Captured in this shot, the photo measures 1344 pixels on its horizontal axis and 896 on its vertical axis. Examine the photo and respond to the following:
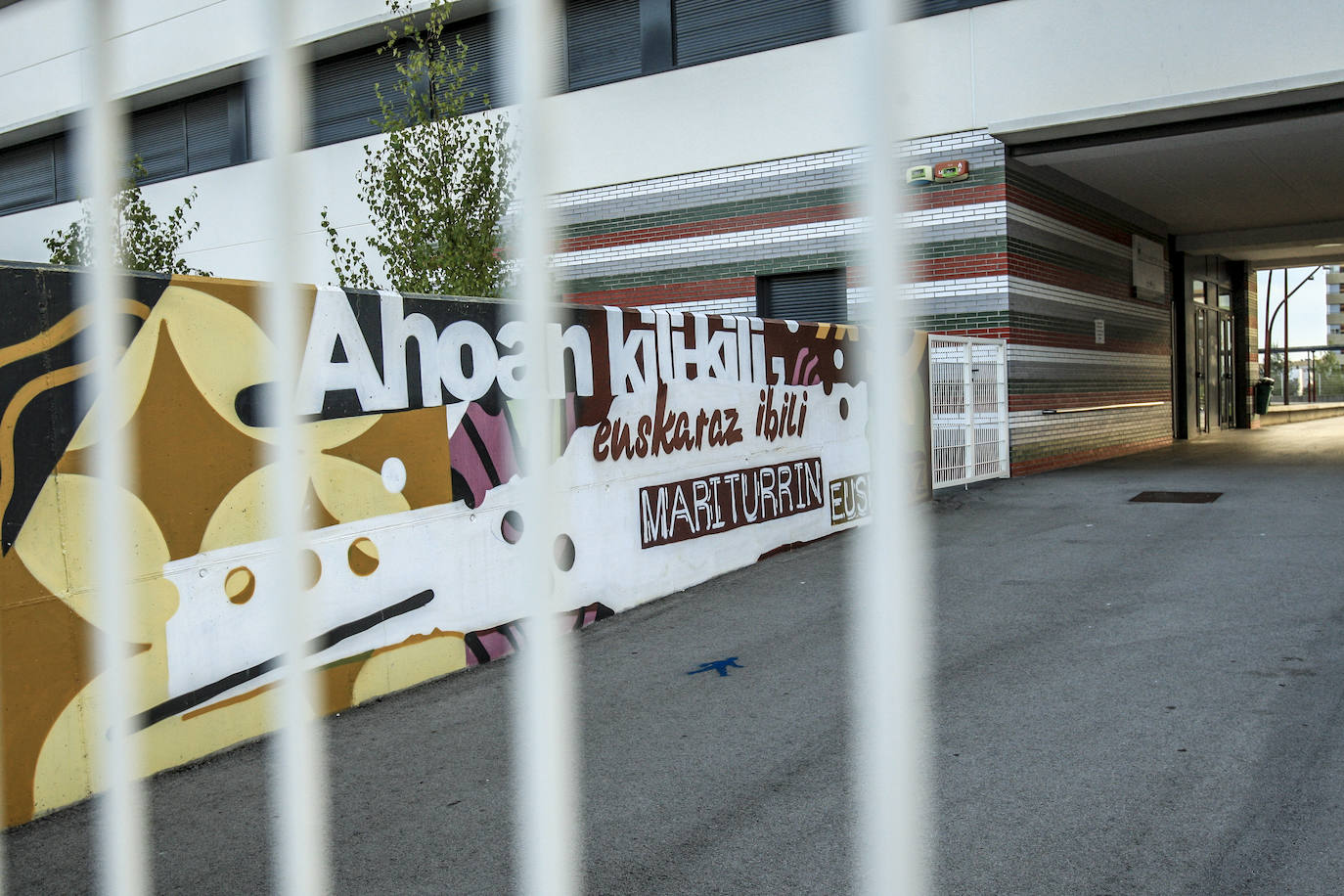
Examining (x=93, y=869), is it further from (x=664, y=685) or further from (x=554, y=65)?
(x=554, y=65)

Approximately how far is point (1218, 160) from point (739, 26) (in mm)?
6285

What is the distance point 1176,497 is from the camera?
1055cm

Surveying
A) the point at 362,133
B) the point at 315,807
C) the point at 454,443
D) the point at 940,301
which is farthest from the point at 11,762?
the point at 362,133

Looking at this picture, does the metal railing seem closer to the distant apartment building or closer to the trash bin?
the trash bin

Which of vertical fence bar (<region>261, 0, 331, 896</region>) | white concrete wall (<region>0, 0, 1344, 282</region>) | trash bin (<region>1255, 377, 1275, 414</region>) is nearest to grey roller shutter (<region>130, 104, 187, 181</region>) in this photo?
white concrete wall (<region>0, 0, 1344, 282</region>)

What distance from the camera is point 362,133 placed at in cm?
1669

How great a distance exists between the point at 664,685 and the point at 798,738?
1.00 m

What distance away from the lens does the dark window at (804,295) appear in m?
13.7

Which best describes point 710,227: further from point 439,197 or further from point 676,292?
point 439,197

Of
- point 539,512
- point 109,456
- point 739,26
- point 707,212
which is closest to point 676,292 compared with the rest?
point 707,212

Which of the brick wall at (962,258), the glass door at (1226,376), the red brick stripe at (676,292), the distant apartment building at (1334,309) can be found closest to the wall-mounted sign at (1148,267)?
the brick wall at (962,258)

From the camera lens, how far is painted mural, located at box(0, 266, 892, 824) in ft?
12.6

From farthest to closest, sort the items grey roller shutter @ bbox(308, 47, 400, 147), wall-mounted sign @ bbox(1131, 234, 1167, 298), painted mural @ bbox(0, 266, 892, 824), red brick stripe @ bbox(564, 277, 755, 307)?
1. wall-mounted sign @ bbox(1131, 234, 1167, 298)
2. grey roller shutter @ bbox(308, 47, 400, 147)
3. red brick stripe @ bbox(564, 277, 755, 307)
4. painted mural @ bbox(0, 266, 892, 824)

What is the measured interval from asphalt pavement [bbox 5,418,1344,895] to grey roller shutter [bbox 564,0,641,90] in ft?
31.7
